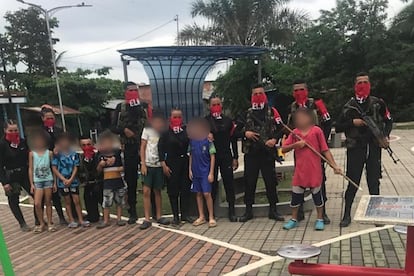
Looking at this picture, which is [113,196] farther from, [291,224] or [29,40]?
[29,40]

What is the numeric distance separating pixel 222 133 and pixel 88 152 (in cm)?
190

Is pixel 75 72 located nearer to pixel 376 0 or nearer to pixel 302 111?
Answer: pixel 376 0

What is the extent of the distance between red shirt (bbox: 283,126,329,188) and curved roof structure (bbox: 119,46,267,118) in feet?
21.4

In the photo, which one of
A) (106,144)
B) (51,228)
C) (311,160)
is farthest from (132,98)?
(311,160)

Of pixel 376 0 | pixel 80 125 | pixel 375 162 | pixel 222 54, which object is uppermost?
pixel 376 0

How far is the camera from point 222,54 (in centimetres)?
1249

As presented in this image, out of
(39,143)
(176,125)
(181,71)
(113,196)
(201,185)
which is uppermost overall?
(181,71)

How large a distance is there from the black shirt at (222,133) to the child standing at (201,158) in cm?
9

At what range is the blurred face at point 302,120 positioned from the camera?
17.6 feet

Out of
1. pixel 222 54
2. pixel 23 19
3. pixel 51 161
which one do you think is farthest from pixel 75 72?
pixel 51 161

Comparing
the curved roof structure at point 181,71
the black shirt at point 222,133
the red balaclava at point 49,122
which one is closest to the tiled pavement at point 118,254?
the black shirt at point 222,133

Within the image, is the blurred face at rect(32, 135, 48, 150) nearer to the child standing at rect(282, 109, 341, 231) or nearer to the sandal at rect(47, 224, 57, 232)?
the sandal at rect(47, 224, 57, 232)

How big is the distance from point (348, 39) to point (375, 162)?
23.1 meters

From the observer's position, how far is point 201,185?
5.88 metres
